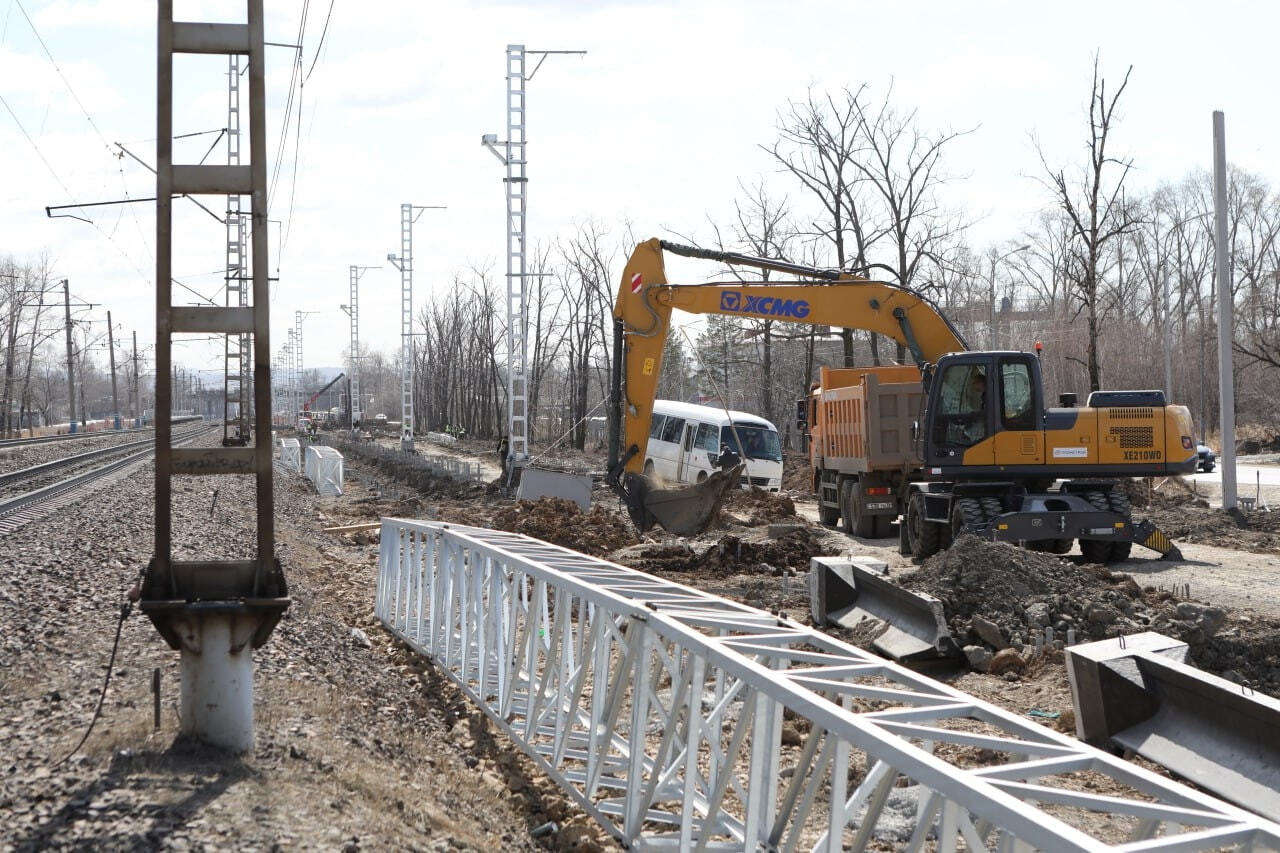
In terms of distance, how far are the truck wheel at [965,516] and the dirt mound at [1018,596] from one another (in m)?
2.96

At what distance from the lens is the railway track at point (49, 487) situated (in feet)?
66.2

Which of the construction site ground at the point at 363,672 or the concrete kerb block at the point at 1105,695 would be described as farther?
the concrete kerb block at the point at 1105,695

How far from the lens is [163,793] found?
5418mm

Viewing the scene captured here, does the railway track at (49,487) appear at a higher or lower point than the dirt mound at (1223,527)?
higher

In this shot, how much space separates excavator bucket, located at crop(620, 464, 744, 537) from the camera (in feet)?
65.9

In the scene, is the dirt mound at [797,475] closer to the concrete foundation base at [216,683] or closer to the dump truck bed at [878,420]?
the dump truck bed at [878,420]

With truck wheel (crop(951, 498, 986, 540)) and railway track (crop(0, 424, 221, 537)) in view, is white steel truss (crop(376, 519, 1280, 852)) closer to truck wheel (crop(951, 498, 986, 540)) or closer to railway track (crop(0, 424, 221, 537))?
truck wheel (crop(951, 498, 986, 540))

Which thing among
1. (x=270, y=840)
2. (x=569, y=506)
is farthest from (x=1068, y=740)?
(x=569, y=506)

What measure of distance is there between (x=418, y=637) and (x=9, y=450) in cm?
3794

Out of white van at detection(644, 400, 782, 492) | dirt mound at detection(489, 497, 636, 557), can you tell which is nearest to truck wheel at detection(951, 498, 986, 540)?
dirt mound at detection(489, 497, 636, 557)

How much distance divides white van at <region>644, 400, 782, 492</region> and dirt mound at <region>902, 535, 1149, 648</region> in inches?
701

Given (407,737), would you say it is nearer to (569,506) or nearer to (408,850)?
(408,850)

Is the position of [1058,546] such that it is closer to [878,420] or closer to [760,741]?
[878,420]

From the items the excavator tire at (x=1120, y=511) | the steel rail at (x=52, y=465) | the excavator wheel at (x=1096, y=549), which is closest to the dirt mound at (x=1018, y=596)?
the excavator tire at (x=1120, y=511)
